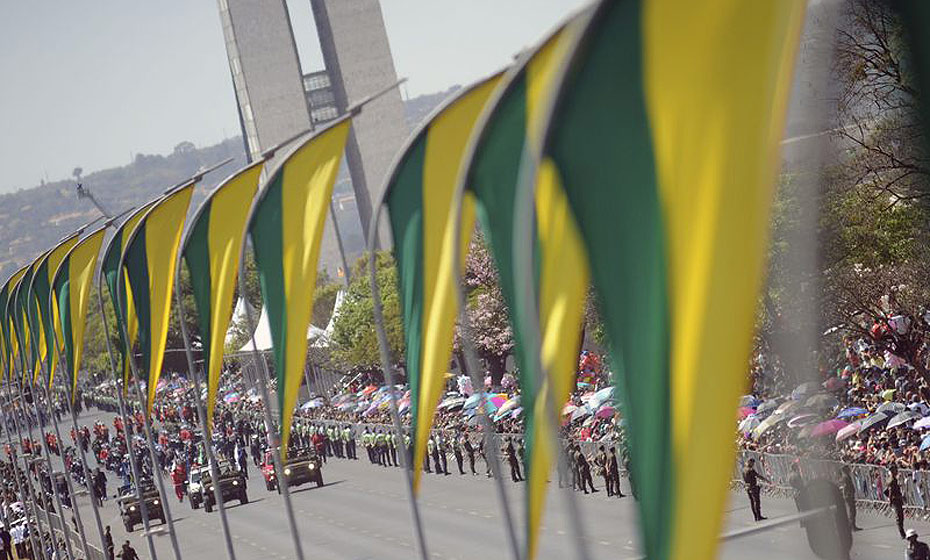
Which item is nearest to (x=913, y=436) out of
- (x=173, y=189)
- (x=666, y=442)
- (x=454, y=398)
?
(x=173, y=189)

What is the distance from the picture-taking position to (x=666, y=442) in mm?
7797

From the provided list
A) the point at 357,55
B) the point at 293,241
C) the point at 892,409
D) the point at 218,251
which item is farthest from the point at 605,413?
the point at 357,55

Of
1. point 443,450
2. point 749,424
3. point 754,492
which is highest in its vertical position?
point 749,424

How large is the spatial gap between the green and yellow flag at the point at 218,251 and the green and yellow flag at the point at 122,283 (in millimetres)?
3498

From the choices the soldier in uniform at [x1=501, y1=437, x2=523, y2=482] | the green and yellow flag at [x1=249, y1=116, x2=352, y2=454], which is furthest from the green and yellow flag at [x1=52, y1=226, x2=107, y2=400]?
the soldier in uniform at [x1=501, y1=437, x2=523, y2=482]

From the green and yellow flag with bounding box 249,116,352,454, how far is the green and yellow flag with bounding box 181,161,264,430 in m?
1.90

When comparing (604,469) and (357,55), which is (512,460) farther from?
(357,55)

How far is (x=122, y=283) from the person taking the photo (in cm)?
2364

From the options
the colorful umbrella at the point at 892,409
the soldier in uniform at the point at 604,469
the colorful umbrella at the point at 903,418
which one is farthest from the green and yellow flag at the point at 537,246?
the soldier in uniform at the point at 604,469

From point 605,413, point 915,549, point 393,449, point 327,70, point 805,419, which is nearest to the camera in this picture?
point 805,419

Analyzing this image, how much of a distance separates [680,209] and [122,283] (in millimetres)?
17089

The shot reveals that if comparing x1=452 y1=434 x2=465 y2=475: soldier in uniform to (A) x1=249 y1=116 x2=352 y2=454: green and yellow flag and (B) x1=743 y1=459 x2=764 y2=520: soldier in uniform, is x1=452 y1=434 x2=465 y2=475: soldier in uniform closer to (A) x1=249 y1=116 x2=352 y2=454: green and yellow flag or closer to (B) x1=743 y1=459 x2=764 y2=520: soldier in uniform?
(B) x1=743 y1=459 x2=764 y2=520: soldier in uniform

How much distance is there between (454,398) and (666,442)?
48.1 m

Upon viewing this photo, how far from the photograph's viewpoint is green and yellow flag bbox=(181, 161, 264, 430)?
19.0 metres
